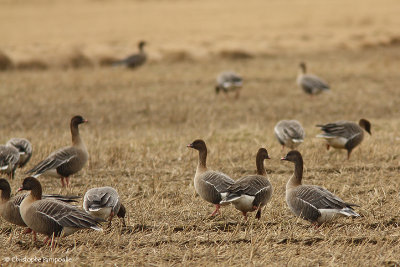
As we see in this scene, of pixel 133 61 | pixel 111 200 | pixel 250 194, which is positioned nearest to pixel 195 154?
pixel 250 194

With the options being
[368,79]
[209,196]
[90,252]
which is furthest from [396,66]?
[90,252]

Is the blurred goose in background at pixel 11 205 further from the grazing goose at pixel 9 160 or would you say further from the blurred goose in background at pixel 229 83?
the blurred goose in background at pixel 229 83

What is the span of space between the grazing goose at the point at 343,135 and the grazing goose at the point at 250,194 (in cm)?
416

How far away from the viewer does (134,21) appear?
57.2 m

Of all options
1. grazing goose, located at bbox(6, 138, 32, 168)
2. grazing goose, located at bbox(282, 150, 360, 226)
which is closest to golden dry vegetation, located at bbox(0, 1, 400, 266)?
grazing goose, located at bbox(282, 150, 360, 226)

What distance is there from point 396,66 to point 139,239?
2291cm

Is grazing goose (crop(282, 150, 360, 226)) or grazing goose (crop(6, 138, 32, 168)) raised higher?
grazing goose (crop(282, 150, 360, 226))

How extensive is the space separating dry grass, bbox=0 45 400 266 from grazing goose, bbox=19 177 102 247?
0.25 meters

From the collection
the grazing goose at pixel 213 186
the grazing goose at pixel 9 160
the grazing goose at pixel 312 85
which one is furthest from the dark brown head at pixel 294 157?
the grazing goose at pixel 312 85

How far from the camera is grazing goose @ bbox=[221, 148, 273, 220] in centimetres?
811

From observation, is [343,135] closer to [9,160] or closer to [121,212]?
[121,212]

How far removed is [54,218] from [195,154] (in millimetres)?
5738

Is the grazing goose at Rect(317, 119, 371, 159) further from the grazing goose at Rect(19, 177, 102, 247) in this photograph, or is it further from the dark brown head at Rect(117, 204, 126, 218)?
the grazing goose at Rect(19, 177, 102, 247)

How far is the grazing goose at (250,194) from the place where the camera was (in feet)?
26.6
